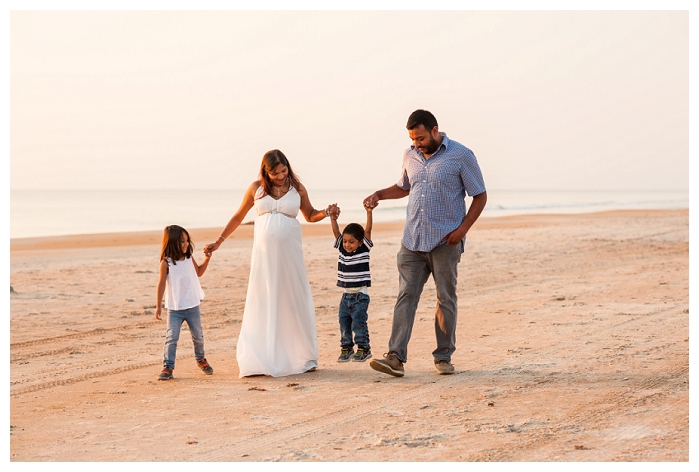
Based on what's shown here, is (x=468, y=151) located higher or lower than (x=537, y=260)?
higher

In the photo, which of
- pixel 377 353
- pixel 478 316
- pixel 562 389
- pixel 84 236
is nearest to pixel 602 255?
pixel 478 316

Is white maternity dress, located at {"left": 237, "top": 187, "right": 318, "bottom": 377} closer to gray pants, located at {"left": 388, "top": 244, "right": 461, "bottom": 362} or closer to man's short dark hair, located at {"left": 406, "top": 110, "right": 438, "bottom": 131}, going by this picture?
gray pants, located at {"left": 388, "top": 244, "right": 461, "bottom": 362}

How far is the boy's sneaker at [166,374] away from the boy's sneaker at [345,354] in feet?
5.12

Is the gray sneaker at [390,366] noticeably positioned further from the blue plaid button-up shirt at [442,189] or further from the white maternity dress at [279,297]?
the blue plaid button-up shirt at [442,189]

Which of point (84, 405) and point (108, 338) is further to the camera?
point (108, 338)

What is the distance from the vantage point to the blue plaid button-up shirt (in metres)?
6.43

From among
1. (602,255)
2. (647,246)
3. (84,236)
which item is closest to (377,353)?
(602,255)

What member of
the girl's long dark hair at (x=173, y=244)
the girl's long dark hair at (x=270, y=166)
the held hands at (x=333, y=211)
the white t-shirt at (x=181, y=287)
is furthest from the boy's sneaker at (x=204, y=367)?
the held hands at (x=333, y=211)

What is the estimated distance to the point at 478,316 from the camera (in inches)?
378

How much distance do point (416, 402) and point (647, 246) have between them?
1426cm

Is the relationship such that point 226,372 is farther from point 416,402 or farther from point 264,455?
point 264,455

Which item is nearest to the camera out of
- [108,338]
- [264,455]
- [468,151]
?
[264,455]

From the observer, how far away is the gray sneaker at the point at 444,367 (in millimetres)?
6521

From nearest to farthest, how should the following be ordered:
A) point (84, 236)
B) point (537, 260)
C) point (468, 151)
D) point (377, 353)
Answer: point (468, 151) → point (377, 353) → point (537, 260) → point (84, 236)
